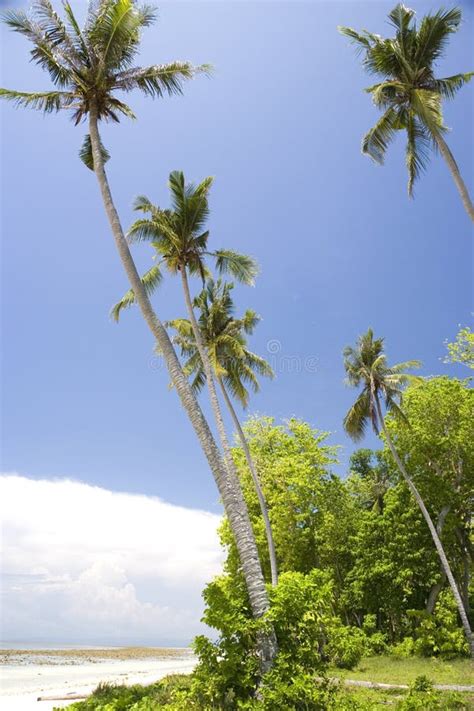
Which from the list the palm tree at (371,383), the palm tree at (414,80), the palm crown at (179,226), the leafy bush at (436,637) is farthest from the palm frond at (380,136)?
the leafy bush at (436,637)

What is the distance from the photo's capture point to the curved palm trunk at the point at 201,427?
8.77 m

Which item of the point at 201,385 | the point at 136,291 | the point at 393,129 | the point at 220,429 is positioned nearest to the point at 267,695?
the point at 136,291

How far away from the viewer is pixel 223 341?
22.7 meters

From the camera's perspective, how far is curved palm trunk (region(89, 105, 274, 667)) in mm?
8766

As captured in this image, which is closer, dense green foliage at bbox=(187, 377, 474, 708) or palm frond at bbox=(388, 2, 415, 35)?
palm frond at bbox=(388, 2, 415, 35)

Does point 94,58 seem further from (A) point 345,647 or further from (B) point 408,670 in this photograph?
(B) point 408,670

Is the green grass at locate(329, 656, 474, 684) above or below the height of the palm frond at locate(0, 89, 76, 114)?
below

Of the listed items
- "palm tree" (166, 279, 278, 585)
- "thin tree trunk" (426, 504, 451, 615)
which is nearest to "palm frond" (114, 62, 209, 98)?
"palm tree" (166, 279, 278, 585)

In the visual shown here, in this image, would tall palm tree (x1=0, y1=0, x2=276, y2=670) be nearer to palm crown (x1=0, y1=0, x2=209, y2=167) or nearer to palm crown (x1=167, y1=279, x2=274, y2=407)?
palm crown (x1=0, y1=0, x2=209, y2=167)

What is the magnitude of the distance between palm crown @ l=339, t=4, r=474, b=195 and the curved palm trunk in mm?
7842

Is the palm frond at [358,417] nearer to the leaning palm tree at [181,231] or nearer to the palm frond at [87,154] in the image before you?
the leaning palm tree at [181,231]

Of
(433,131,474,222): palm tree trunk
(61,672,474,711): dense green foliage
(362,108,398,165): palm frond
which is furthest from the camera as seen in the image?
(362,108,398,165): palm frond

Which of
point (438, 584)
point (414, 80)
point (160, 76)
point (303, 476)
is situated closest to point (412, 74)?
point (414, 80)

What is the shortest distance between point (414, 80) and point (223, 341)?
41.5ft
